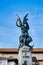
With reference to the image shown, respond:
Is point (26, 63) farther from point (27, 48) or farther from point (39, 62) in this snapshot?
point (39, 62)

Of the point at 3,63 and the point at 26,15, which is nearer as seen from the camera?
the point at 26,15

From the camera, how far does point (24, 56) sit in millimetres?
33844

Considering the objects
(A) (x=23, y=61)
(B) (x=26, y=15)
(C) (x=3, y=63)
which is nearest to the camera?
(A) (x=23, y=61)

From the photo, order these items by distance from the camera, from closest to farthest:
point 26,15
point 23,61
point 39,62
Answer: point 23,61 < point 26,15 < point 39,62

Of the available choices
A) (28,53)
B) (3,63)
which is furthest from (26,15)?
(3,63)

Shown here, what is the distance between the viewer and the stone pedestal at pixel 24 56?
3362cm

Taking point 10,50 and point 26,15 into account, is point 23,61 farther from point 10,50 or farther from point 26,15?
point 10,50

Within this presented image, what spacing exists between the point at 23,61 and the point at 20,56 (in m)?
0.62

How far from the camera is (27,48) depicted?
34125 mm

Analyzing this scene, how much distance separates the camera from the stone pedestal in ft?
110

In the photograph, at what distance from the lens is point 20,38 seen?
114 ft

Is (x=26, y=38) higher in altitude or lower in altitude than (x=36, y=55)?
lower

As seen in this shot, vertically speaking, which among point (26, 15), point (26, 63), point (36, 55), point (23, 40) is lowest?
point (26, 63)

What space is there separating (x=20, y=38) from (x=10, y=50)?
74.4ft
